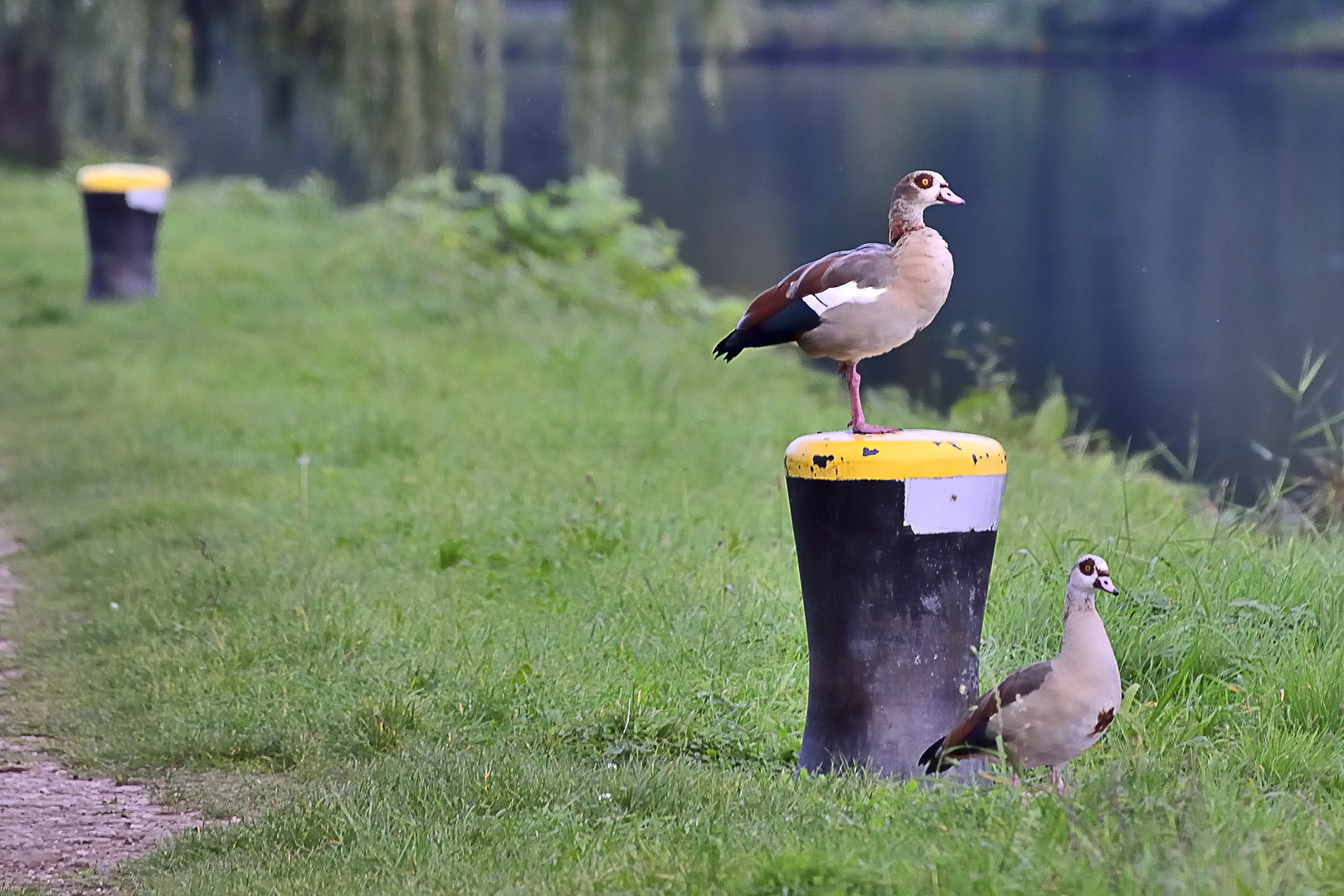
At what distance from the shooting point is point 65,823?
4.61 meters

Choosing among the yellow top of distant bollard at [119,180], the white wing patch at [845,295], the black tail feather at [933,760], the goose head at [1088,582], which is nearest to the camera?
the goose head at [1088,582]

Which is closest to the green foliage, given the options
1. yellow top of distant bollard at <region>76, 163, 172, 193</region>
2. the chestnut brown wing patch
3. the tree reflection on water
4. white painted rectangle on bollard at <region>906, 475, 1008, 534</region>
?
the tree reflection on water

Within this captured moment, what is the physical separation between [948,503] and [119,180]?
29.7ft

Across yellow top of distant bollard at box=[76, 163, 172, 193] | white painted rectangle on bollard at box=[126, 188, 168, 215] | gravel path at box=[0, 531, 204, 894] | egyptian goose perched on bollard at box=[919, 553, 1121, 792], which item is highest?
yellow top of distant bollard at box=[76, 163, 172, 193]

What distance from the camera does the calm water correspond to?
51.1 feet

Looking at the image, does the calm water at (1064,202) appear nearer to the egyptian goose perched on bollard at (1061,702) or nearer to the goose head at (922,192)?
the goose head at (922,192)

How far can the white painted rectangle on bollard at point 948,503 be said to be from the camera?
14.4 feet

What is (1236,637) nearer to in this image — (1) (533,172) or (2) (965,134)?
(1) (533,172)

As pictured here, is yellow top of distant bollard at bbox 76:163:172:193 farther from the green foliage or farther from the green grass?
the green foliage

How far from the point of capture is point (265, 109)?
1669 centimetres

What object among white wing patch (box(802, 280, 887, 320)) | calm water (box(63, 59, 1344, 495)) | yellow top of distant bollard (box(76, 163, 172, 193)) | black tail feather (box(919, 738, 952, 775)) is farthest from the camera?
calm water (box(63, 59, 1344, 495))

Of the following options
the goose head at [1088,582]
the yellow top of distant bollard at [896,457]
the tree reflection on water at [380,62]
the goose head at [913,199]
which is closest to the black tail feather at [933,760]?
the goose head at [1088,582]

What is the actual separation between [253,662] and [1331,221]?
1957 cm

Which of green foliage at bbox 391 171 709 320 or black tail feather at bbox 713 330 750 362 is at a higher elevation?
black tail feather at bbox 713 330 750 362
